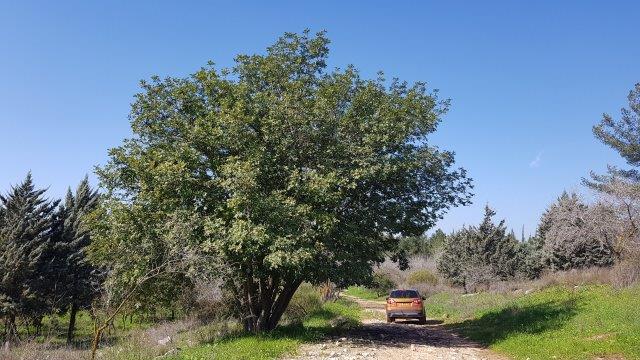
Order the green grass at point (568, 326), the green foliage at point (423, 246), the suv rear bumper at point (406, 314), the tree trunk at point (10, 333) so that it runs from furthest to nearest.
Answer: the green foliage at point (423, 246) → the suv rear bumper at point (406, 314) → the tree trunk at point (10, 333) → the green grass at point (568, 326)

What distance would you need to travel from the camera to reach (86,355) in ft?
50.3

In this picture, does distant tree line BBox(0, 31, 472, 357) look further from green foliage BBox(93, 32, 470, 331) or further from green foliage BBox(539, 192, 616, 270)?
green foliage BBox(539, 192, 616, 270)

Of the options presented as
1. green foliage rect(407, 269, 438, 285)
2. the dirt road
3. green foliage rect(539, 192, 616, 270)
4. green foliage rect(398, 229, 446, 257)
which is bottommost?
the dirt road

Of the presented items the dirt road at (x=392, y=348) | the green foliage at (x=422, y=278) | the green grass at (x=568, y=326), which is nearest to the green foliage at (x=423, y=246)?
the green foliage at (x=422, y=278)

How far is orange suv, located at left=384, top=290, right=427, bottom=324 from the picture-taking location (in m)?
26.6

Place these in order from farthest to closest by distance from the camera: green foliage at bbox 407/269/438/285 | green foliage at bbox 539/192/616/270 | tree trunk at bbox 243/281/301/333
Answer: green foliage at bbox 407/269/438/285, green foliage at bbox 539/192/616/270, tree trunk at bbox 243/281/301/333

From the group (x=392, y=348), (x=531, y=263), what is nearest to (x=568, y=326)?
(x=392, y=348)

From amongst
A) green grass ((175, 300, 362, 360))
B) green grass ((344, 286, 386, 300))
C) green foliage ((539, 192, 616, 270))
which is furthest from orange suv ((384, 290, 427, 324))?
green grass ((344, 286, 386, 300))

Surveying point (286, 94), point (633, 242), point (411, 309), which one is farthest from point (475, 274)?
point (286, 94)

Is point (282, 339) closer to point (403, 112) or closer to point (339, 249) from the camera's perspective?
point (339, 249)

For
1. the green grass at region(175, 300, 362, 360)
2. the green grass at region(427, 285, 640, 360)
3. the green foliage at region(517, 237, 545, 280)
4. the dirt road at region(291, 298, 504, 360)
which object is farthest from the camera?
the green foliage at region(517, 237, 545, 280)

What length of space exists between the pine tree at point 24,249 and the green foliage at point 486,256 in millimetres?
36184

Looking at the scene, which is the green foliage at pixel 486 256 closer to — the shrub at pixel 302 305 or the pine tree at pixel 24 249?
the shrub at pixel 302 305

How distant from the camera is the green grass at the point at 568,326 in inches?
534
